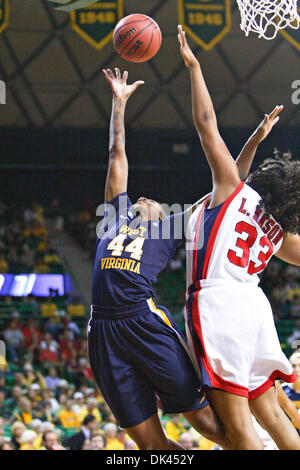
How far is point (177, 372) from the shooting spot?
3.10 meters

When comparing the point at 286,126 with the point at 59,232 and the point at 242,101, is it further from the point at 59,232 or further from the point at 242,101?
the point at 59,232

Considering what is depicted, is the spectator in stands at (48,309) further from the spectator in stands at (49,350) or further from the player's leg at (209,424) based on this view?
the player's leg at (209,424)

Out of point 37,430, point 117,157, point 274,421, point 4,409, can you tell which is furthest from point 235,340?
point 4,409

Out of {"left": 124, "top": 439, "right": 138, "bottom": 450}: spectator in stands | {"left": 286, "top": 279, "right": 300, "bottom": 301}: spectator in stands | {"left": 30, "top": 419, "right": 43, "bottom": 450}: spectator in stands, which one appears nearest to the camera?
{"left": 124, "top": 439, "right": 138, "bottom": 450}: spectator in stands

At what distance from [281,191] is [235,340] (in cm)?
82

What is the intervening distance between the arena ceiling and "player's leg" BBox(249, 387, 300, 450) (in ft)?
32.1

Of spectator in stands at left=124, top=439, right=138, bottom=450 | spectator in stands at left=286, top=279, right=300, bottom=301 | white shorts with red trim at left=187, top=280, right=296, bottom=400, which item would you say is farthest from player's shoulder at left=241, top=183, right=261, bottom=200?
spectator in stands at left=286, top=279, right=300, bottom=301

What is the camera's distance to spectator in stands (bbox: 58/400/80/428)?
836 cm

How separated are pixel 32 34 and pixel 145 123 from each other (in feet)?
10.1

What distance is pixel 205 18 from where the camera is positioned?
1145 cm

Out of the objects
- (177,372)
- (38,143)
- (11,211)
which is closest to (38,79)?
(38,143)

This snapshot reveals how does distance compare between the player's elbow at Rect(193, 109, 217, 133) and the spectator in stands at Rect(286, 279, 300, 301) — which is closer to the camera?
the player's elbow at Rect(193, 109, 217, 133)

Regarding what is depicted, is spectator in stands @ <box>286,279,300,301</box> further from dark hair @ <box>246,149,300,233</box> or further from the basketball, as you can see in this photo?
dark hair @ <box>246,149,300,233</box>

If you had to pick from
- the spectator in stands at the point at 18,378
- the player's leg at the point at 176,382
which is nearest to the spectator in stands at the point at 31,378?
the spectator in stands at the point at 18,378
